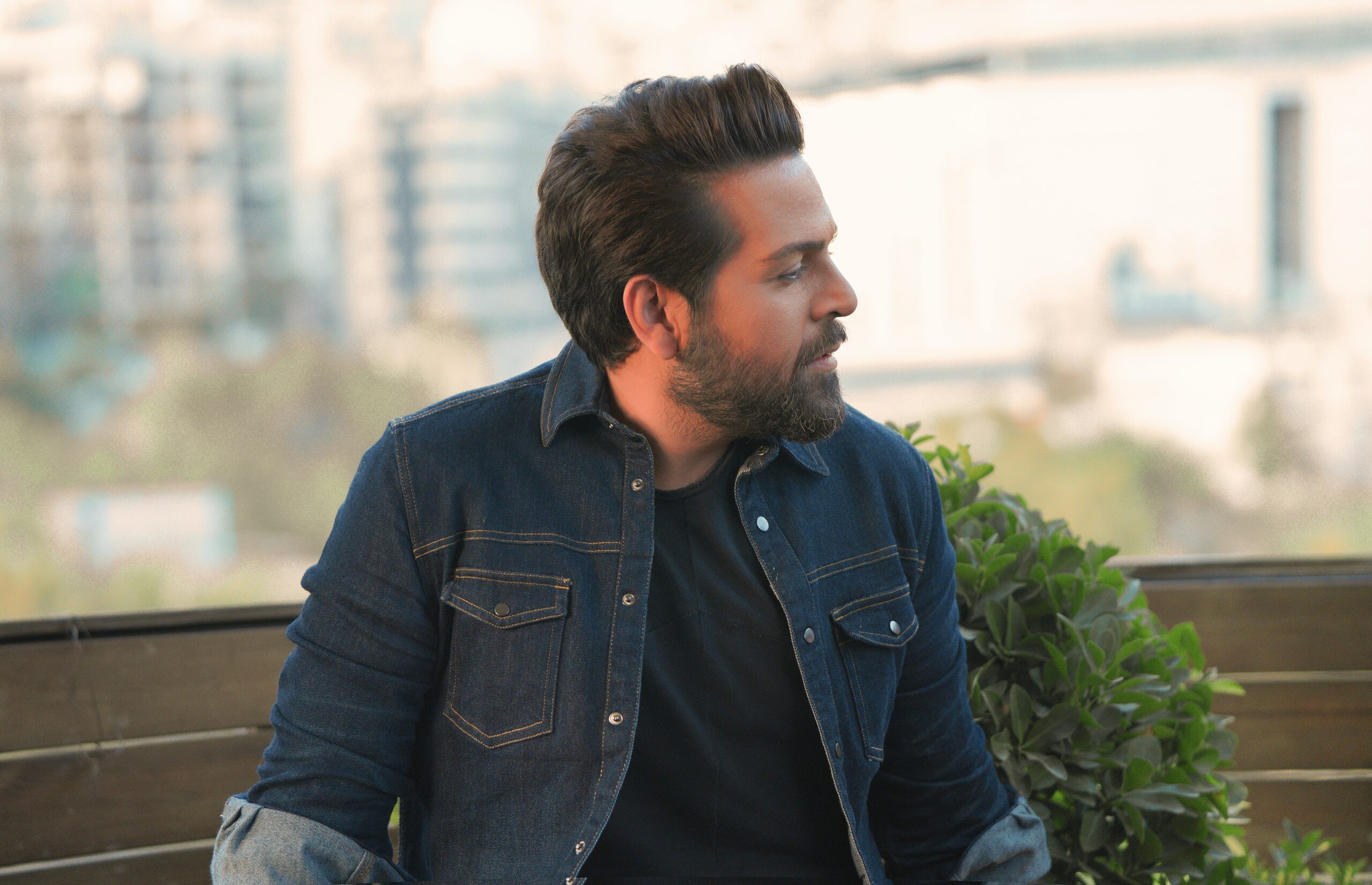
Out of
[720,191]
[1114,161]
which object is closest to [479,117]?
[1114,161]

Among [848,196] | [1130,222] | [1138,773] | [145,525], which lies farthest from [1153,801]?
[1130,222]

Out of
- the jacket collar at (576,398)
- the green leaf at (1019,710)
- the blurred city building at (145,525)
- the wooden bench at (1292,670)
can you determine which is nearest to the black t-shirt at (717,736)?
the jacket collar at (576,398)

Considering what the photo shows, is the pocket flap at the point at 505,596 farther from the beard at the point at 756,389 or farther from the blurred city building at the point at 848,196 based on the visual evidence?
the blurred city building at the point at 848,196

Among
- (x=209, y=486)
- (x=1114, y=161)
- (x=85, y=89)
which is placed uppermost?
(x=85, y=89)

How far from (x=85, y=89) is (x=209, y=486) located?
2182 millimetres

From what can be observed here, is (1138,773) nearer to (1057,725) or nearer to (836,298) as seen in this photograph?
(1057,725)

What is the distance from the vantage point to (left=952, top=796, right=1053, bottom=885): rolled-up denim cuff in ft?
4.33

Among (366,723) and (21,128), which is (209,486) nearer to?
(21,128)

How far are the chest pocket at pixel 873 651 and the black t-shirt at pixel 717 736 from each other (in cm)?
6

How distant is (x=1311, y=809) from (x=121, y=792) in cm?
190

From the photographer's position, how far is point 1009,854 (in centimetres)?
132

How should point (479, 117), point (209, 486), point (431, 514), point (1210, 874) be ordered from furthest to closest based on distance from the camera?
1. point (479, 117)
2. point (209, 486)
3. point (1210, 874)
4. point (431, 514)

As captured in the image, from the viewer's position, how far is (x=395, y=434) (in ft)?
4.33

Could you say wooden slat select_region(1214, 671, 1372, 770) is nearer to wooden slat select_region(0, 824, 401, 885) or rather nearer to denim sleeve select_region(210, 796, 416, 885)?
wooden slat select_region(0, 824, 401, 885)
